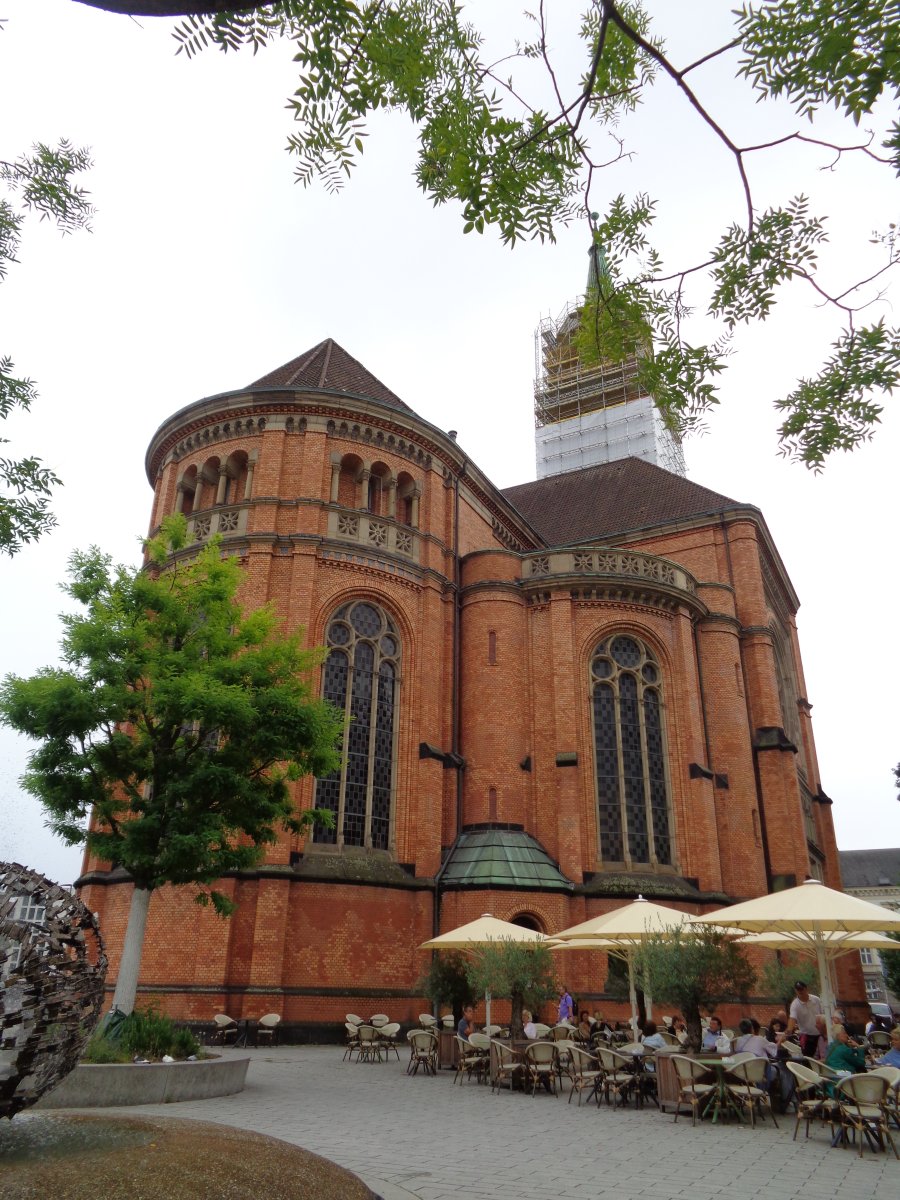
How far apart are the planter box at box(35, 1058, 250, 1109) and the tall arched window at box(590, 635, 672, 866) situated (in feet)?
46.7

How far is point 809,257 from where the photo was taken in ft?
15.3

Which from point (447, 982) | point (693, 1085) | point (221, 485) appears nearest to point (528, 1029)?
point (447, 982)

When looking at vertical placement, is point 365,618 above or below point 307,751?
above

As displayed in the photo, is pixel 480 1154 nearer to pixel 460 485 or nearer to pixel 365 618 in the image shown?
pixel 365 618

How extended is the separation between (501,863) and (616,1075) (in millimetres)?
9181

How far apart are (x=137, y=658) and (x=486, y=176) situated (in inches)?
469

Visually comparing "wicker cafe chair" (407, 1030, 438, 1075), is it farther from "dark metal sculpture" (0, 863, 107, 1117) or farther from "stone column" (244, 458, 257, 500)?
"stone column" (244, 458, 257, 500)

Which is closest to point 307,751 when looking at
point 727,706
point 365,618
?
point 365,618

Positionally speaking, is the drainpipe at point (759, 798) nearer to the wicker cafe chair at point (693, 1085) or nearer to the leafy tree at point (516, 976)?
the leafy tree at point (516, 976)

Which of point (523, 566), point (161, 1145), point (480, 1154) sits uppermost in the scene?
point (523, 566)

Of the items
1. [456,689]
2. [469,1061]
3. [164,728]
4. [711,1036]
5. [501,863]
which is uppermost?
[456,689]

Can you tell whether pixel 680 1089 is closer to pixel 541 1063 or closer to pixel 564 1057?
pixel 541 1063

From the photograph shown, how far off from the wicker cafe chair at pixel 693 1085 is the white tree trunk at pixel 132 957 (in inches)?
314

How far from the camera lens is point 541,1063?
14.2 m
